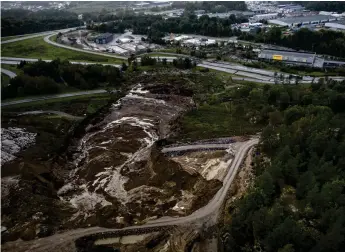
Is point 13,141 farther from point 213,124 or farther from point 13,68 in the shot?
point 13,68

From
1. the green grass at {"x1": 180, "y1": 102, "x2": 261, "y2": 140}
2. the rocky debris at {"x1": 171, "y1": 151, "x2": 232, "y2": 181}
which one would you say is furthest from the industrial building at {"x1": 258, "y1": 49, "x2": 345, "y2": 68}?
the rocky debris at {"x1": 171, "y1": 151, "x2": 232, "y2": 181}

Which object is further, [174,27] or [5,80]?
[174,27]

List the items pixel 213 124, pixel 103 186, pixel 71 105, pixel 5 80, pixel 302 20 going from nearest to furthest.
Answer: pixel 103 186 < pixel 213 124 < pixel 71 105 < pixel 5 80 < pixel 302 20

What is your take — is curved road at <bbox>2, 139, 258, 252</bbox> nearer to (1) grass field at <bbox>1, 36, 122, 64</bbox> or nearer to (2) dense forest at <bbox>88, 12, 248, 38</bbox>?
(1) grass field at <bbox>1, 36, 122, 64</bbox>

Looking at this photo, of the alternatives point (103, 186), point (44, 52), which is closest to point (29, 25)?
point (44, 52)

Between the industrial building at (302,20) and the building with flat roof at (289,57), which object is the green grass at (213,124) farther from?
the industrial building at (302,20)

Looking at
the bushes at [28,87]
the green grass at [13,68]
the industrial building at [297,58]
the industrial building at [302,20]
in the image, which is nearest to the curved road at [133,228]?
the bushes at [28,87]
